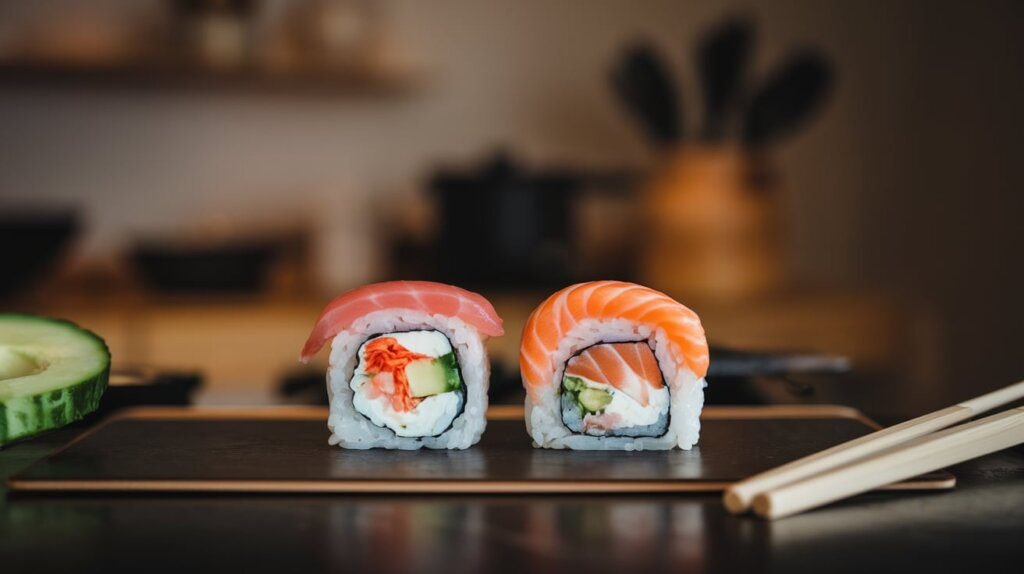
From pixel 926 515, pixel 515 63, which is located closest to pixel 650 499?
pixel 926 515

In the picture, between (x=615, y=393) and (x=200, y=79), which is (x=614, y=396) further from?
(x=200, y=79)

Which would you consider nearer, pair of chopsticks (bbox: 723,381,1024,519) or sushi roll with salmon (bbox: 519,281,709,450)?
pair of chopsticks (bbox: 723,381,1024,519)

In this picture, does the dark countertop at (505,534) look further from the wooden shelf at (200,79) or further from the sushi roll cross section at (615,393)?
the wooden shelf at (200,79)

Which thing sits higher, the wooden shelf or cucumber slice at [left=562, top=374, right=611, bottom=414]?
the wooden shelf

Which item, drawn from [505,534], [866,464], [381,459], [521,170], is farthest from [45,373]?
[521,170]

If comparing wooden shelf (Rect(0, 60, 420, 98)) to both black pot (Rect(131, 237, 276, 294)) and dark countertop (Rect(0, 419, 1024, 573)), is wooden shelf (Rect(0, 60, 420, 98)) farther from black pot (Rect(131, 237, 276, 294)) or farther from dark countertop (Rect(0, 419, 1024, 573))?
dark countertop (Rect(0, 419, 1024, 573))

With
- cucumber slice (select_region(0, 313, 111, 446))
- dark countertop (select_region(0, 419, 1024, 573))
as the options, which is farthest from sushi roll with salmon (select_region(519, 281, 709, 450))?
cucumber slice (select_region(0, 313, 111, 446))

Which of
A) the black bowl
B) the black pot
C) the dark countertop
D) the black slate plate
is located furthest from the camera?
the black pot
